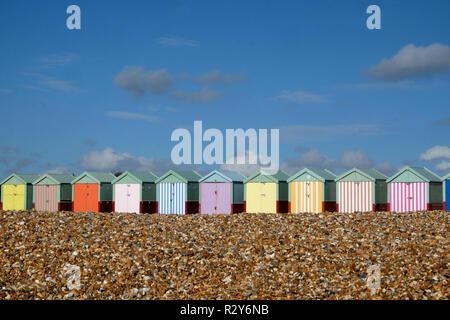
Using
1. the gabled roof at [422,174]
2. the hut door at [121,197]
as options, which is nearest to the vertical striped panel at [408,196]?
the gabled roof at [422,174]

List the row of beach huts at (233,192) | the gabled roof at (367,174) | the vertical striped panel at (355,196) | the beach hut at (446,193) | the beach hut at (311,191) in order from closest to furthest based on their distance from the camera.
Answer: the beach hut at (446,193) → the row of beach huts at (233,192) → the vertical striped panel at (355,196) → the gabled roof at (367,174) → the beach hut at (311,191)

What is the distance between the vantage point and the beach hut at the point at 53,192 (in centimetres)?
3541

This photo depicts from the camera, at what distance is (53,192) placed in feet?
117

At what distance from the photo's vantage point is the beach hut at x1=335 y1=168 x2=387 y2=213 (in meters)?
27.8

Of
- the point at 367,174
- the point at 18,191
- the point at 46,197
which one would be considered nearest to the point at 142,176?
the point at 46,197

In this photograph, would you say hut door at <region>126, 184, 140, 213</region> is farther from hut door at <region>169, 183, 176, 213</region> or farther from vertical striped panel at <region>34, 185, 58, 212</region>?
vertical striped panel at <region>34, 185, 58, 212</region>

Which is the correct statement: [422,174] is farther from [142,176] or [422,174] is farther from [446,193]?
[142,176]

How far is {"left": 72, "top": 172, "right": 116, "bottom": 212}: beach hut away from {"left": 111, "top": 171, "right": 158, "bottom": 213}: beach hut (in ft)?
3.38

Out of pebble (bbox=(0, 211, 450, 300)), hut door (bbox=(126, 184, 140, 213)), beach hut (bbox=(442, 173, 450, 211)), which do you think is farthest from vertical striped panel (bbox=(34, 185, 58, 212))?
beach hut (bbox=(442, 173, 450, 211))

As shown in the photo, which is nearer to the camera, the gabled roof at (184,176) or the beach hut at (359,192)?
the beach hut at (359,192)

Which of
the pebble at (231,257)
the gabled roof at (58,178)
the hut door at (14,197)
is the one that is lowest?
the pebble at (231,257)

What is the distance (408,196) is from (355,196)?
8.78ft

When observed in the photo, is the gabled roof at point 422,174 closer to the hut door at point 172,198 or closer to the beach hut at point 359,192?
the beach hut at point 359,192
